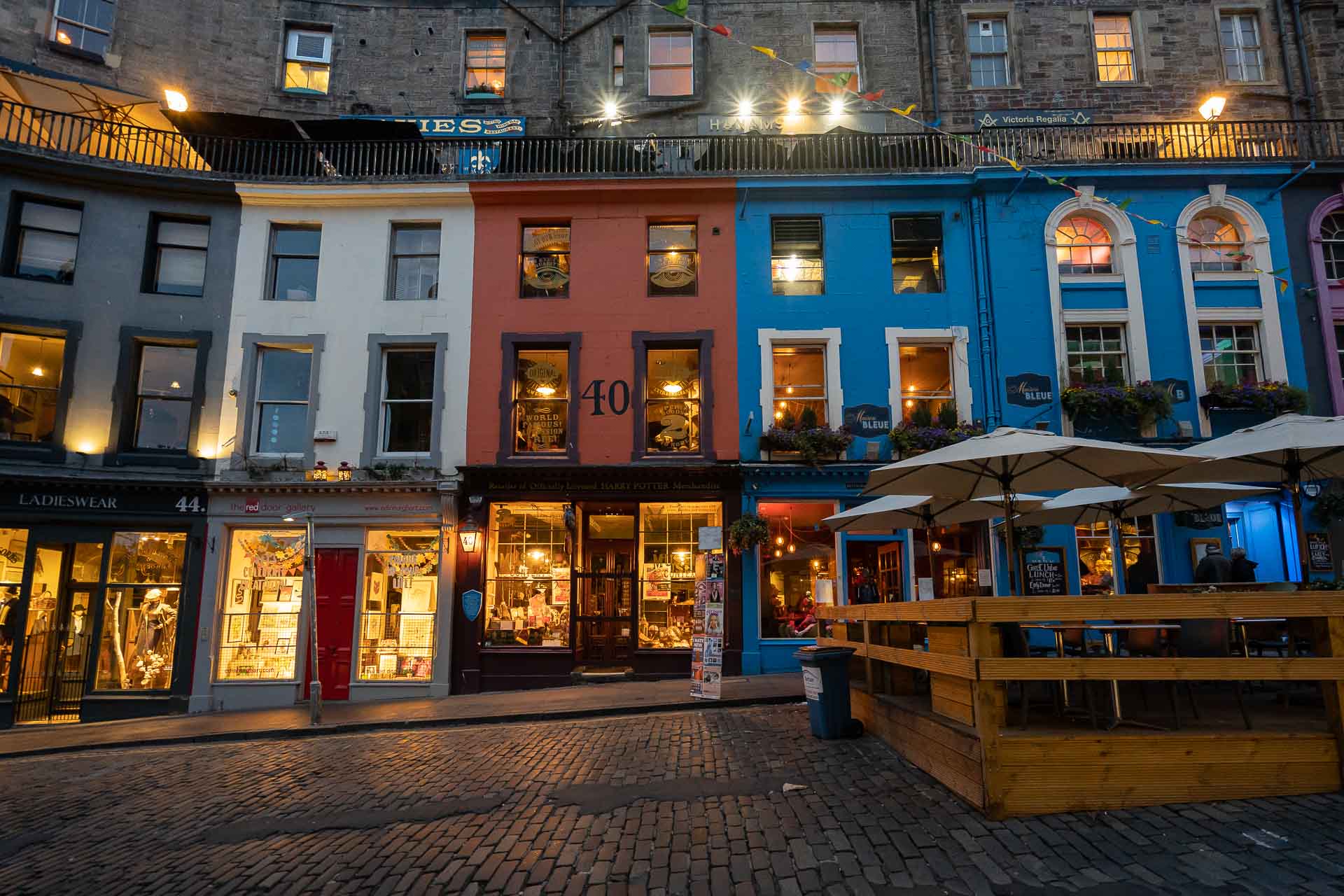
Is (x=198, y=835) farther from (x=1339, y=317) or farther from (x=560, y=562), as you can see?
(x=1339, y=317)

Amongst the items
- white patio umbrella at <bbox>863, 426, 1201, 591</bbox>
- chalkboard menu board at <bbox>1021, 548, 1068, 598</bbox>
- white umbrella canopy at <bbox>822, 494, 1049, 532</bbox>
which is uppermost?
white patio umbrella at <bbox>863, 426, 1201, 591</bbox>

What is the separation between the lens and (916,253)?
16.3 meters

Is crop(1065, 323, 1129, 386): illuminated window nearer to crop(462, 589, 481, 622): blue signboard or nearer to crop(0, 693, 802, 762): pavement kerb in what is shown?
crop(0, 693, 802, 762): pavement kerb

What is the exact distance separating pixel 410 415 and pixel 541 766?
32.6ft

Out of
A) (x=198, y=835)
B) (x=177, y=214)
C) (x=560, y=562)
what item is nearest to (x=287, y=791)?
(x=198, y=835)

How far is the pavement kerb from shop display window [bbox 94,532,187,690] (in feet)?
9.62

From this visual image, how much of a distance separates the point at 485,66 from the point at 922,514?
16512 mm

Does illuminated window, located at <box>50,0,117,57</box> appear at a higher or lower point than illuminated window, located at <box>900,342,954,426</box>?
→ higher

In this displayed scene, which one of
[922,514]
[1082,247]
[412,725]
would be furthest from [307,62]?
[1082,247]

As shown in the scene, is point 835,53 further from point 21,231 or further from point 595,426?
point 21,231

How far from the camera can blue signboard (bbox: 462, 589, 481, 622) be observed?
1477cm

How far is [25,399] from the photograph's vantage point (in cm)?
1491

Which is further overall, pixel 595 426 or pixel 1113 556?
pixel 595 426

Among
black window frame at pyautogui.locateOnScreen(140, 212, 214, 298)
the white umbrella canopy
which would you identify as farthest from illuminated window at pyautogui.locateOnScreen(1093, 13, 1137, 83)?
black window frame at pyautogui.locateOnScreen(140, 212, 214, 298)
